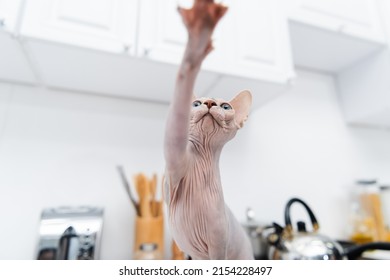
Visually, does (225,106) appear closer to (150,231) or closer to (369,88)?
(150,231)

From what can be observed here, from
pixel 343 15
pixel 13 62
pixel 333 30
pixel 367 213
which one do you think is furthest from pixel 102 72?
pixel 367 213

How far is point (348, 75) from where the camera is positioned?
1.44 meters

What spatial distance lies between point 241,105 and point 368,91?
142 centimetres

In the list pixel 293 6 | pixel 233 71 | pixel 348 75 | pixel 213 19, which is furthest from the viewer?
pixel 348 75

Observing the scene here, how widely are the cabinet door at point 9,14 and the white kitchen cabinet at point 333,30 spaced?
100 cm

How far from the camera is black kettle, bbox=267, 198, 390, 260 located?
60cm

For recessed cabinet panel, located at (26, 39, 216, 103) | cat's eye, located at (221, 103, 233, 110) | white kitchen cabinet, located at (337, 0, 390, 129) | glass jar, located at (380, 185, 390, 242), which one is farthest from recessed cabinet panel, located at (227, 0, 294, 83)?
glass jar, located at (380, 185, 390, 242)

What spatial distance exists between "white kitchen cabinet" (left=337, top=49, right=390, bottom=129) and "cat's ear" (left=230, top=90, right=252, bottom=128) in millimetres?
1311

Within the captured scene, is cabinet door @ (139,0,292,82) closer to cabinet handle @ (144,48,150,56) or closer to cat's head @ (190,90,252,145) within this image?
cabinet handle @ (144,48,150,56)

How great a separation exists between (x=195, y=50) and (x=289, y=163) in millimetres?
1112

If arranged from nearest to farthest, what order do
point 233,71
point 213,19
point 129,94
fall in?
point 213,19 < point 233,71 < point 129,94

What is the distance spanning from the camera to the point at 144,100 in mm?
1091
